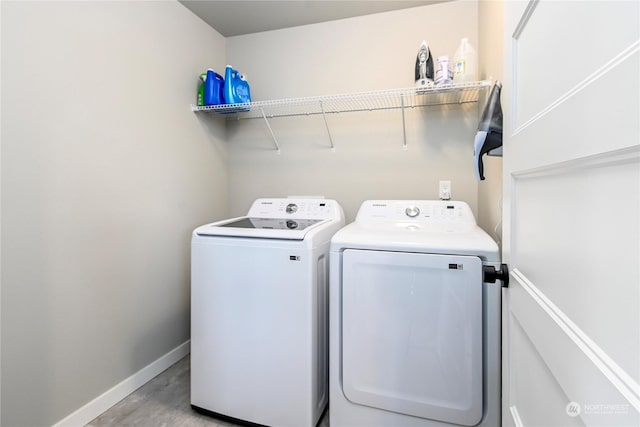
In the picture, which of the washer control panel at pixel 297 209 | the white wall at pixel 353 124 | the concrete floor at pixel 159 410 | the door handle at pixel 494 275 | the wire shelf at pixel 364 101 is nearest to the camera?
the door handle at pixel 494 275

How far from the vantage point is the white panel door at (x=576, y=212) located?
14.3 inches

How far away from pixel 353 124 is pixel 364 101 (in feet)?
0.64

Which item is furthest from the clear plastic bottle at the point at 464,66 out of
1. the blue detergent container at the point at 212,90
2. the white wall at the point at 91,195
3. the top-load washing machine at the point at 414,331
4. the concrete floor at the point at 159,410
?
the concrete floor at the point at 159,410

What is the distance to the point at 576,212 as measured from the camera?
489 mm

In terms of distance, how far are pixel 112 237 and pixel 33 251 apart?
35 cm

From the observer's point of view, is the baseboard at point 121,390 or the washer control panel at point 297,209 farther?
the washer control panel at point 297,209

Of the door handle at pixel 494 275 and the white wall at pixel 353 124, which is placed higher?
the white wall at pixel 353 124

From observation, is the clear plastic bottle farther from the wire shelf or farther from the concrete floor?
the concrete floor

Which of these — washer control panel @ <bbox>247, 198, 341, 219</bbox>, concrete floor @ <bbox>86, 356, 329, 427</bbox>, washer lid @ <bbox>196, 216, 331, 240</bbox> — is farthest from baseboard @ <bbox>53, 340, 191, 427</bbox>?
washer control panel @ <bbox>247, 198, 341, 219</bbox>

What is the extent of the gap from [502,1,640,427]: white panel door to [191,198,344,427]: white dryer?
2.86 ft

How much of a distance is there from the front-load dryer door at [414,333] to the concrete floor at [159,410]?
1.52 ft

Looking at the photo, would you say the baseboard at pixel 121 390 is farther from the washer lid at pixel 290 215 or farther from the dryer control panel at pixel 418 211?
the dryer control panel at pixel 418 211

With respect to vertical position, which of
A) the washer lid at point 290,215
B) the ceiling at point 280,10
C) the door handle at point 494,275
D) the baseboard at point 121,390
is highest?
the ceiling at point 280,10

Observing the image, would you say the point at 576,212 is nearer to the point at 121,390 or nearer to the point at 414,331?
the point at 414,331
